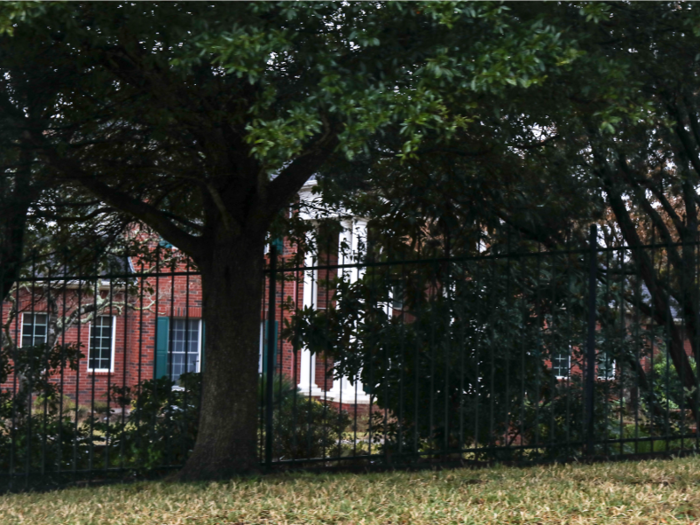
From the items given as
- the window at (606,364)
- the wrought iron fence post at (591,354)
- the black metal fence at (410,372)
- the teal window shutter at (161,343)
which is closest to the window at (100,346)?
the black metal fence at (410,372)

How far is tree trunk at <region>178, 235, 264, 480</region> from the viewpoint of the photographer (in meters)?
7.11

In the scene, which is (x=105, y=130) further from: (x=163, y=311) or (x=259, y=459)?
(x=163, y=311)

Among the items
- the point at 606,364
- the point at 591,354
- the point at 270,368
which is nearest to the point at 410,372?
the point at 270,368

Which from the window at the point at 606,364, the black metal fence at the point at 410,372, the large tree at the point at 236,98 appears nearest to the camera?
the large tree at the point at 236,98

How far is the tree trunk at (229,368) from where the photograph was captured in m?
7.11

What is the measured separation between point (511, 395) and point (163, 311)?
1159 centimetres

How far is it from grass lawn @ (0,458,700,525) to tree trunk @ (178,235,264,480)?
0.47m

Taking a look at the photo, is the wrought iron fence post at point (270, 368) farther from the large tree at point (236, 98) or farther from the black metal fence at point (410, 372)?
the large tree at point (236, 98)

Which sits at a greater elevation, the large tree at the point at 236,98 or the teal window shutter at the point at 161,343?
the large tree at the point at 236,98

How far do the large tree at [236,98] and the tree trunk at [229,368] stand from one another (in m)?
0.01

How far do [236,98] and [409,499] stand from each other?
379 cm

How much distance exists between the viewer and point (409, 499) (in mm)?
5520

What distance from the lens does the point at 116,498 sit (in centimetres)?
619

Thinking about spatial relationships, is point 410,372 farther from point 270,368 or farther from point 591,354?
point 591,354
